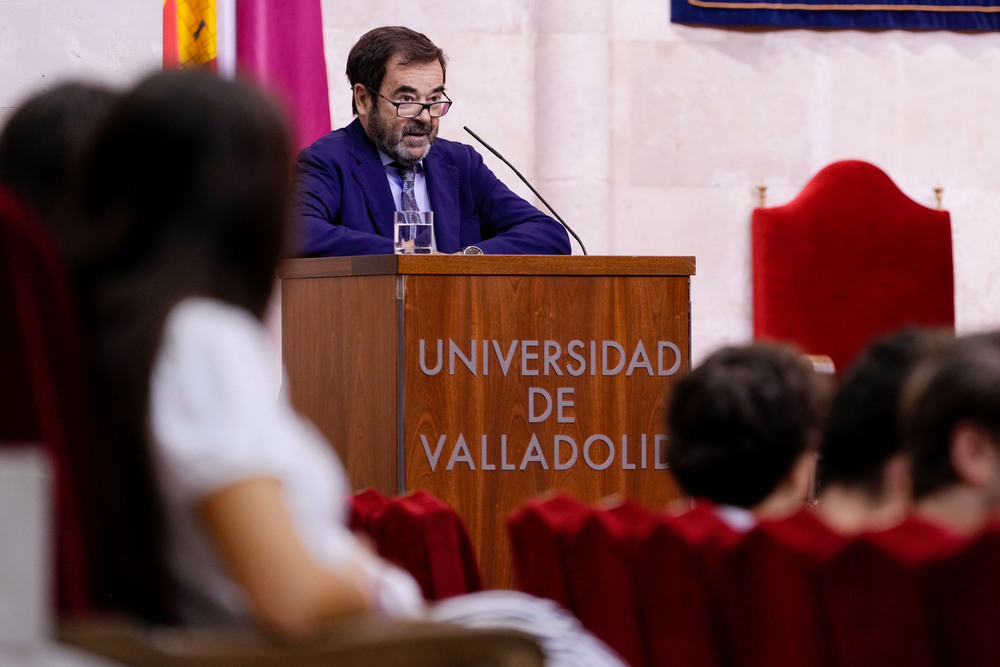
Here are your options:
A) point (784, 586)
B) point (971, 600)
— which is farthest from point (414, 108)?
point (971, 600)

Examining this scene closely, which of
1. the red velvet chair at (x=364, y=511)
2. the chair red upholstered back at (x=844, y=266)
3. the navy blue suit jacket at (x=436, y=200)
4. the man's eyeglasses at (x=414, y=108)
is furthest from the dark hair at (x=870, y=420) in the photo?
the chair red upholstered back at (x=844, y=266)

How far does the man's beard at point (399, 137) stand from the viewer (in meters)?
4.44

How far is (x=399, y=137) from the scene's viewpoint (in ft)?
14.6

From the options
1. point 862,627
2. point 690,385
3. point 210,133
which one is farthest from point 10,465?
point 690,385

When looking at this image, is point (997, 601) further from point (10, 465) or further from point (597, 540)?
point (10, 465)

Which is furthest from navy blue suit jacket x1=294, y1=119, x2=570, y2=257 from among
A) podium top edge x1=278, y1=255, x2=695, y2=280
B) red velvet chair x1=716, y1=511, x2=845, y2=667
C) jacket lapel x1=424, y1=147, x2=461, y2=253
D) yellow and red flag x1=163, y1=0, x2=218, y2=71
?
red velvet chair x1=716, y1=511, x2=845, y2=667

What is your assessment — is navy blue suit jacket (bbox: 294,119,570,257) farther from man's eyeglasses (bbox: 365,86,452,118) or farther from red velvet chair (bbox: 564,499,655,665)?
red velvet chair (bbox: 564,499,655,665)

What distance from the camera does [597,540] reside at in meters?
1.54

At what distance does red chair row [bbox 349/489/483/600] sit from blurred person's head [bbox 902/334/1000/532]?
2.10 feet

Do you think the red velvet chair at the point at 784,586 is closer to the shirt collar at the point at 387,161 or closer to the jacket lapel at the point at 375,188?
the jacket lapel at the point at 375,188

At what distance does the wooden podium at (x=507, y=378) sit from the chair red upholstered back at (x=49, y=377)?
196cm

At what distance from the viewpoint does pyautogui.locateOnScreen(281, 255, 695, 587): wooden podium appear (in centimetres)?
315

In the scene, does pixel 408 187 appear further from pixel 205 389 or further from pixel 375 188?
pixel 205 389

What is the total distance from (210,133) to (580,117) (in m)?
4.81
